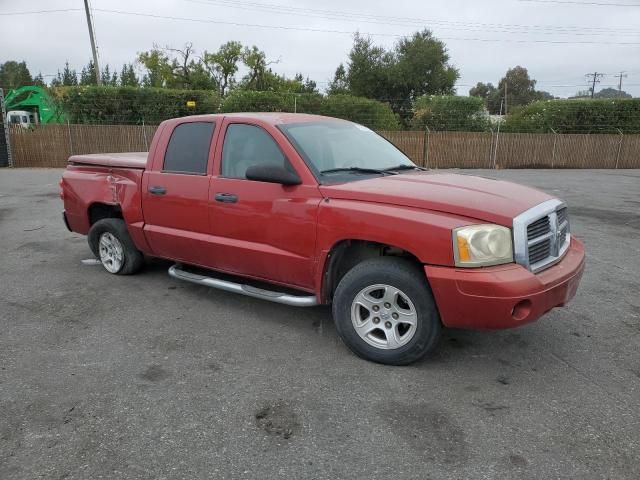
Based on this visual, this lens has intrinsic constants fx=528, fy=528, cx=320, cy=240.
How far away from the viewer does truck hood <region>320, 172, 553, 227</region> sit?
345 centimetres

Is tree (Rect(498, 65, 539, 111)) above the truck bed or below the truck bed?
above

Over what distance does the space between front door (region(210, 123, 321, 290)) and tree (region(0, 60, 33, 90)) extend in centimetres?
7370

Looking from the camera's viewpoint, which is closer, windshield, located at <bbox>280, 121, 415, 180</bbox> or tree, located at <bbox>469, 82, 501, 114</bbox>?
windshield, located at <bbox>280, 121, 415, 180</bbox>

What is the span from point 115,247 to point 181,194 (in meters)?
1.55

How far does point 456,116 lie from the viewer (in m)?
27.9

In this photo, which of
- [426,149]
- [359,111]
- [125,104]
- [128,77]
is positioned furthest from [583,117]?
[128,77]

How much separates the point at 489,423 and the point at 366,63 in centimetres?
5300

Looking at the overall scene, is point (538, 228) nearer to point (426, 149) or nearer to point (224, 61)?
point (426, 149)

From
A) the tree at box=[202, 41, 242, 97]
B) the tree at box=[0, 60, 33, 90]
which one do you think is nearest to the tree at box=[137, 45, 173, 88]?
the tree at box=[202, 41, 242, 97]

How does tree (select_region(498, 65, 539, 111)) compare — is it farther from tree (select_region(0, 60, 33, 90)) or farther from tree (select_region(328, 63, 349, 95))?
tree (select_region(0, 60, 33, 90))

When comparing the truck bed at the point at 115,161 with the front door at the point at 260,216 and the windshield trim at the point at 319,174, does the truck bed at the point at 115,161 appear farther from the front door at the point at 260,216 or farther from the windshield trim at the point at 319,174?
the windshield trim at the point at 319,174

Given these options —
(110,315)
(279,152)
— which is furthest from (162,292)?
(279,152)

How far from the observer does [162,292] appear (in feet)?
Result: 17.8

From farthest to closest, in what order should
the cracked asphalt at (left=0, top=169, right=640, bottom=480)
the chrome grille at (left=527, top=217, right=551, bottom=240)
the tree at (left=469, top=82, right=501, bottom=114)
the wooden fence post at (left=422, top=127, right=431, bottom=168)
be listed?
1. the tree at (left=469, top=82, right=501, bottom=114)
2. the wooden fence post at (left=422, top=127, right=431, bottom=168)
3. the chrome grille at (left=527, top=217, right=551, bottom=240)
4. the cracked asphalt at (left=0, top=169, right=640, bottom=480)
